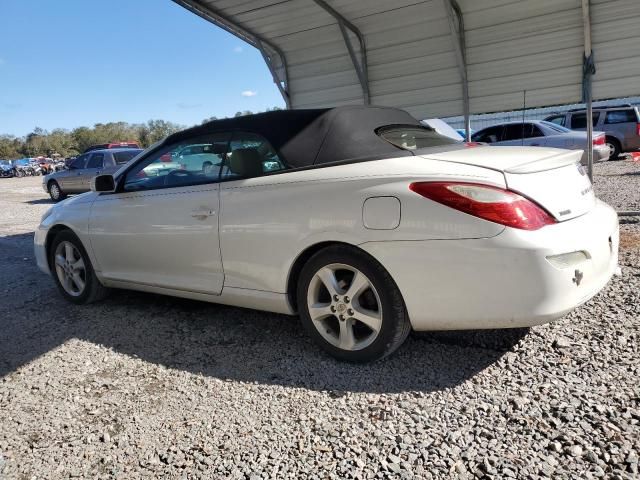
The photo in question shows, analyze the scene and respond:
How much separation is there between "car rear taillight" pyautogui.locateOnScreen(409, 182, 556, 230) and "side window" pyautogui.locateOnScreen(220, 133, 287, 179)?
1.09 meters

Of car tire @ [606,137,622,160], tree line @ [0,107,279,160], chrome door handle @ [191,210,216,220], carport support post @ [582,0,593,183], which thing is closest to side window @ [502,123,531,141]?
car tire @ [606,137,622,160]

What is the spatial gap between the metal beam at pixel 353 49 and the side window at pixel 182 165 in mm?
4437

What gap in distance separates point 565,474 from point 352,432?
0.89 metres

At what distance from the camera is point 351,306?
9.38 ft

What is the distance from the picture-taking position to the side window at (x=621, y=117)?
1606 cm

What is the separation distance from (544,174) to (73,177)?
56.4 feet

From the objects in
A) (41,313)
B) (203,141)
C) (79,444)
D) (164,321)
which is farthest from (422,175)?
(41,313)

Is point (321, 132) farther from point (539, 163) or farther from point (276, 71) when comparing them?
point (276, 71)

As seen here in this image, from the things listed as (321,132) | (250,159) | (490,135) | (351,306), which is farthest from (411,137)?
(490,135)

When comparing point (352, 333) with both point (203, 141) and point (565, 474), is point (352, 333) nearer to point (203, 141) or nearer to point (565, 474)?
point (565, 474)

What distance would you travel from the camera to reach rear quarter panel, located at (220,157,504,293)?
8.29ft

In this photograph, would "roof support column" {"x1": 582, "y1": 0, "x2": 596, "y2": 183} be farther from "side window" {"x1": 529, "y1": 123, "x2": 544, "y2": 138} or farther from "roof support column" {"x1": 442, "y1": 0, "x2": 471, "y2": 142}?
"side window" {"x1": 529, "y1": 123, "x2": 544, "y2": 138}

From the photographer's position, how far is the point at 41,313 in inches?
173

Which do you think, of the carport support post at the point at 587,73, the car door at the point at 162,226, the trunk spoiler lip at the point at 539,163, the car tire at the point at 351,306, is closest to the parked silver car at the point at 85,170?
the car door at the point at 162,226
